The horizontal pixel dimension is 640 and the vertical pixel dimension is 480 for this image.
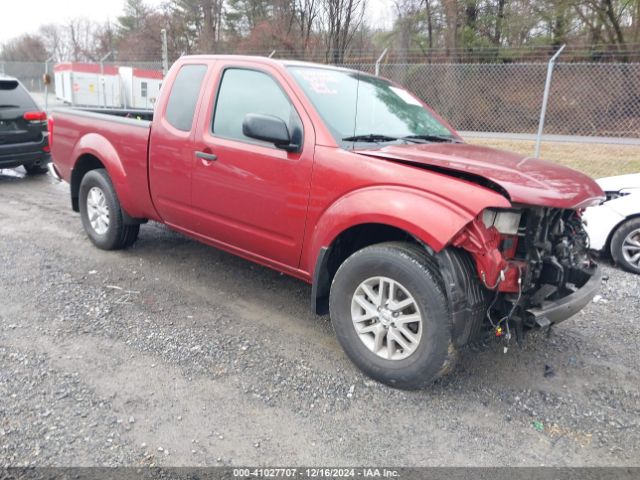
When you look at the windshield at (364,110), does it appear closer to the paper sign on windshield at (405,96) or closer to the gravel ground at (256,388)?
the paper sign on windshield at (405,96)

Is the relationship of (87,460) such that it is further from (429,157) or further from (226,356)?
(429,157)

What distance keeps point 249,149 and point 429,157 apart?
132 centimetres

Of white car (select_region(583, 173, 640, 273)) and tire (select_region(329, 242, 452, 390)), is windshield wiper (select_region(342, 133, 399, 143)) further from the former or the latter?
white car (select_region(583, 173, 640, 273))

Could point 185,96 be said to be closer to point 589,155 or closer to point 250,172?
point 250,172

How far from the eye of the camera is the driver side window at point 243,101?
3.75 meters

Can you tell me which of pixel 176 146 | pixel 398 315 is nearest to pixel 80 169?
pixel 176 146

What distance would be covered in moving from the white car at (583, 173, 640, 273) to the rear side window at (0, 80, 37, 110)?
840 centimetres

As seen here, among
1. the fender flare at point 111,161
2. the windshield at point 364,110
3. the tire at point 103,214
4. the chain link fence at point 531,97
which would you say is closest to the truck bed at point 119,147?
the fender flare at point 111,161

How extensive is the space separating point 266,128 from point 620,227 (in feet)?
13.3

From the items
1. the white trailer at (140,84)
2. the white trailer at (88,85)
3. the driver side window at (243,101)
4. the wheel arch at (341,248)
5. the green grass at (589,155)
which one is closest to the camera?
the wheel arch at (341,248)

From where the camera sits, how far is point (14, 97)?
8.40m

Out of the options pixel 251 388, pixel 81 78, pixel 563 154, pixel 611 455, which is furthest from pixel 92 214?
pixel 81 78

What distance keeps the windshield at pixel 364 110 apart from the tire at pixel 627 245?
2.39m

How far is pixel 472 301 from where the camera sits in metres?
2.86
